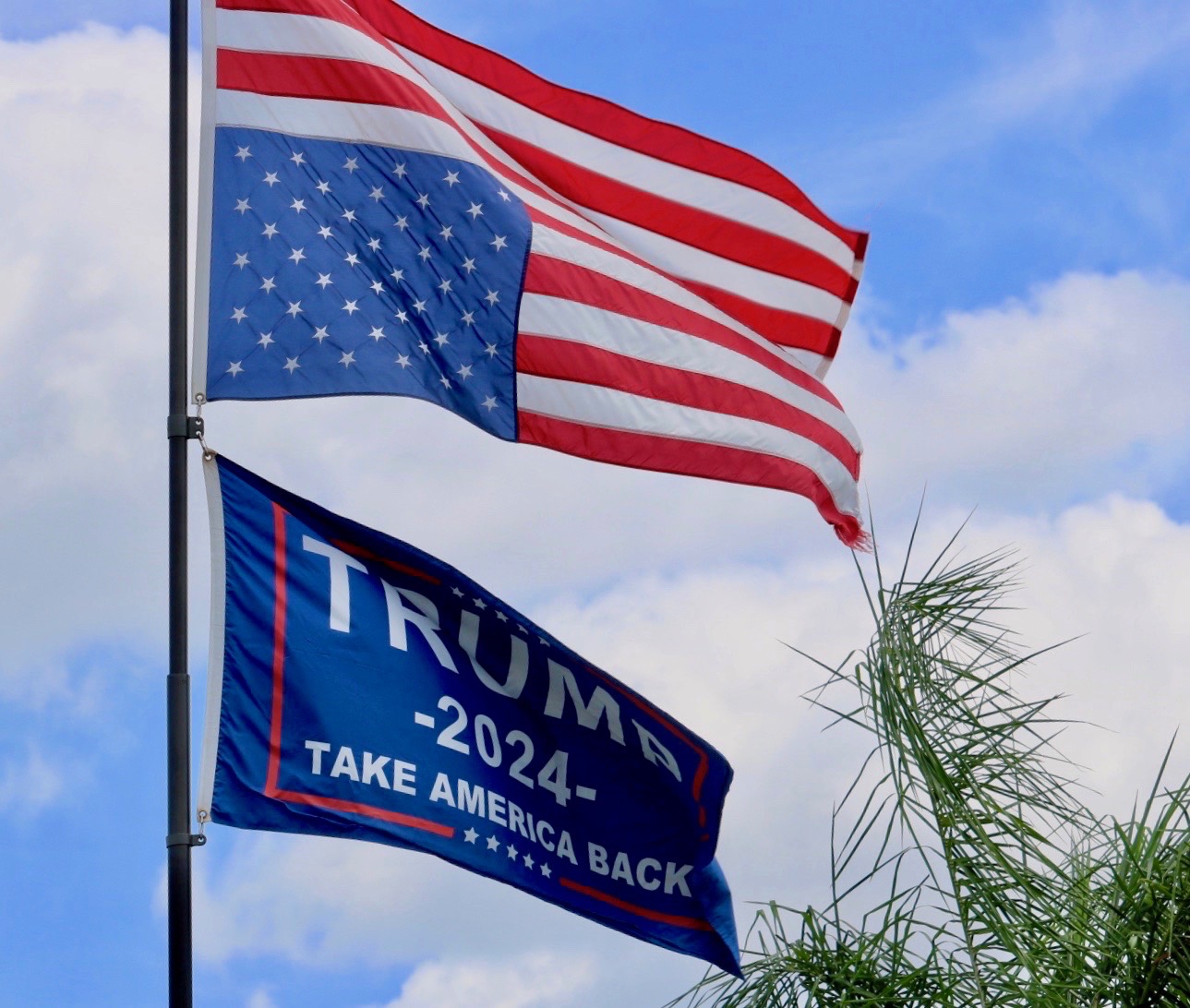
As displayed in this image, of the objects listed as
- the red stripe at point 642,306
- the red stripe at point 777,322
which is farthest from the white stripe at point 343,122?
the red stripe at point 777,322

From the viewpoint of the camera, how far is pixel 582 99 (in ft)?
30.3

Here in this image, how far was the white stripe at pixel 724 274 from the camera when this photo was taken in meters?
9.38

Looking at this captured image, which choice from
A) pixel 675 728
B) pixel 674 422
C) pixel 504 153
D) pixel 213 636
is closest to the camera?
pixel 213 636

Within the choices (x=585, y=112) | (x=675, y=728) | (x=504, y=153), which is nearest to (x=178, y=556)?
(x=675, y=728)

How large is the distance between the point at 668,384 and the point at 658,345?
0.21m

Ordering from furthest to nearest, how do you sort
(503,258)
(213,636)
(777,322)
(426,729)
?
(777,322) → (503,258) → (426,729) → (213,636)

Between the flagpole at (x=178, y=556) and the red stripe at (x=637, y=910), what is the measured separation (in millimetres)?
1821

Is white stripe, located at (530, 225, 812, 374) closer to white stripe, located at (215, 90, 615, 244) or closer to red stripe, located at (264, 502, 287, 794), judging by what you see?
white stripe, located at (215, 90, 615, 244)

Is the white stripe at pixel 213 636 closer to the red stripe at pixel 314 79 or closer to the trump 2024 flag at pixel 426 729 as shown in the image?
the trump 2024 flag at pixel 426 729

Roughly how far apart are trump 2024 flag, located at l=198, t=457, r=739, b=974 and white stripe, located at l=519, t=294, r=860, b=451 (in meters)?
1.47

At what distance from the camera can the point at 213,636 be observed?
21.2 feet

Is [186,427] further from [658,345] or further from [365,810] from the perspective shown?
[658,345]

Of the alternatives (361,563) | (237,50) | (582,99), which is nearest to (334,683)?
(361,563)

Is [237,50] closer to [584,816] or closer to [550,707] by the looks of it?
[550,707]
